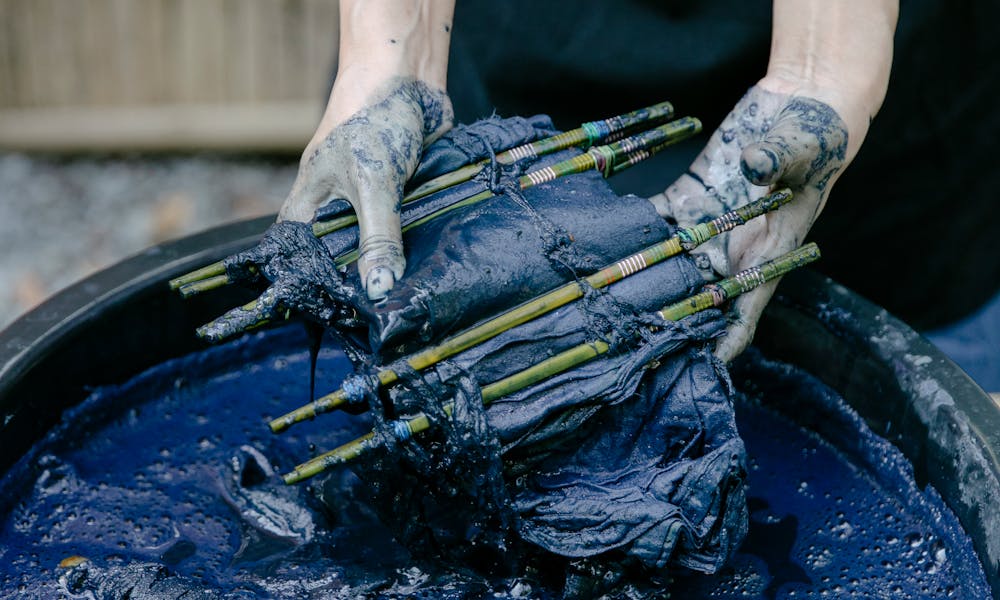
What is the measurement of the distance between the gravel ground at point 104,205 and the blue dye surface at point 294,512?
1.92m

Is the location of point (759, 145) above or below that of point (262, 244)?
below

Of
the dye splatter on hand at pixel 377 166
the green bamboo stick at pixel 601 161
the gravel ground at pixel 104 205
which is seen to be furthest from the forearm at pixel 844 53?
the gravel ground at pixel 104 205

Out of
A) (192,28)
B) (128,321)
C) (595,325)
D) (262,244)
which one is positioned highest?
(192,28)

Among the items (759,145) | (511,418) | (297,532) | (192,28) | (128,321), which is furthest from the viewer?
(192,28)

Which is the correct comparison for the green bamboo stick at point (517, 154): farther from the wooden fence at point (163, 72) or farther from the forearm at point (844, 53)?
the wooden fence at point (163, 72)

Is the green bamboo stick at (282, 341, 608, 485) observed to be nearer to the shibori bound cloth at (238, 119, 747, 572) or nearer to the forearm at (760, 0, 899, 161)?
the shibori bound cloth at (238, 119, 747, 572)

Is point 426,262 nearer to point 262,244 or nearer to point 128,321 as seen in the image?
point 262,244

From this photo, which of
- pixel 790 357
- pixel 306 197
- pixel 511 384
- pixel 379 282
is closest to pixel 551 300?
pixel 511 384

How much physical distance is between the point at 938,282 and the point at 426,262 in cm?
179

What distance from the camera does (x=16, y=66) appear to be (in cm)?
402

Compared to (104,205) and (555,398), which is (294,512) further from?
(104,205)

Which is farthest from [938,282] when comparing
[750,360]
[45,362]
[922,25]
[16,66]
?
[16,66]

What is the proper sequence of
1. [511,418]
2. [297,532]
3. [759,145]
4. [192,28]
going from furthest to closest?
[192,28]
[297,532]
[759,145]
[511,418]

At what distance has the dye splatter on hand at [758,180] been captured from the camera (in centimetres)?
161
